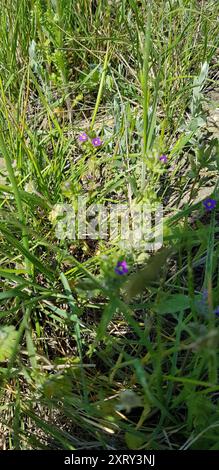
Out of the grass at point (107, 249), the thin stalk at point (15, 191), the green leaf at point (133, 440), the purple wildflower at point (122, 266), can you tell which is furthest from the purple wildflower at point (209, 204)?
the green leaf at point (133, 440)

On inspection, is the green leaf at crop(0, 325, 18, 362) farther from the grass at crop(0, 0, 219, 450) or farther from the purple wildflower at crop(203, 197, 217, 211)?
the purple wildflower at crop(203, 197, 217, 211)

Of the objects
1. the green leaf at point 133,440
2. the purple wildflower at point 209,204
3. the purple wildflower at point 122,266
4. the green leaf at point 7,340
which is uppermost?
the purple wildflower at point 209,204

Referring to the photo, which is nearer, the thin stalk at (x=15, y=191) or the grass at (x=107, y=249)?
the grass at (x=107, y=249)

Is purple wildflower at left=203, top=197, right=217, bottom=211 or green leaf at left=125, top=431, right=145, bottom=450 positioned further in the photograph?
purple wildflower at left=203, top=197, right=217, bottom=211

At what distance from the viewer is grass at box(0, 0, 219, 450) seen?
102 cm

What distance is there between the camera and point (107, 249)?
1.37 meters

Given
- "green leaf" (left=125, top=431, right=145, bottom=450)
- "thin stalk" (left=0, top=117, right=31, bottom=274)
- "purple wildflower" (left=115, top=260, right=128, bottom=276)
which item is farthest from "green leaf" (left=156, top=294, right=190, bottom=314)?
"thin stalk" (left=0, top=117, right=31, bottom=274)

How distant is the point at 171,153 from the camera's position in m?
1.49

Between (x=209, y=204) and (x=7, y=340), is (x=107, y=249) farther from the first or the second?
(x=7, y=340)

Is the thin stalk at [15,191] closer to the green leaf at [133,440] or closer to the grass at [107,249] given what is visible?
the grass at [107,249]

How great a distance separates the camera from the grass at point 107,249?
102 cm

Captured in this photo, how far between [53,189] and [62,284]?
314mm

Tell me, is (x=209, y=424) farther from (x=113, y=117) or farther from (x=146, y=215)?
(x=113, y=117)

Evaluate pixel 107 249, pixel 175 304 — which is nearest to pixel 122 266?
pixel 175 304
